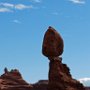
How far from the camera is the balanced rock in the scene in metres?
49.5

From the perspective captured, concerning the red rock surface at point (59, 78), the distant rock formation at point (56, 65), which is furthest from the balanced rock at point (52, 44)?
the red rock surface at point (59, 78)

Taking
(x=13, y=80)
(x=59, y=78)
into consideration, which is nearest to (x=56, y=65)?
(x=59, y=78)

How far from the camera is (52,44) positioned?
1964 inches

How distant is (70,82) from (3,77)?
4363 inches

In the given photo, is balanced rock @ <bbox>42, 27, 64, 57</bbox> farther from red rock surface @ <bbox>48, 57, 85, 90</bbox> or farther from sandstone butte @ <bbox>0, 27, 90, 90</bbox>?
red rock surface @ <bbox>48, 57, 85, 90</bbox>

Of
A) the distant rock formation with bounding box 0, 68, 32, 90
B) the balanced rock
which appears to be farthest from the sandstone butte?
the distant rock formation with bounding box 0, 68, 32, 90

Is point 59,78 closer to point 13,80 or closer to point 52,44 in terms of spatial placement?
point 52,44

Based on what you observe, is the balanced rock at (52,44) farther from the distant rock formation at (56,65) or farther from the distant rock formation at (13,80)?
the distant rock formation at (13,80)

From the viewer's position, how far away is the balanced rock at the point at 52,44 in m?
49.5

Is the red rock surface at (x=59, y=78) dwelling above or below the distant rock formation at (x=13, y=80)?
below

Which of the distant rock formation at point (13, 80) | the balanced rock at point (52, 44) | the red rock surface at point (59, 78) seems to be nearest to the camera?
the red rock surface at point (59, 78)

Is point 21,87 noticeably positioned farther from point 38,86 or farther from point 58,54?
point 58,54

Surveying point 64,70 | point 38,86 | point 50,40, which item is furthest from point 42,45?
point 38,86

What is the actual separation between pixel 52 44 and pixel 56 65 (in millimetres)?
2712
